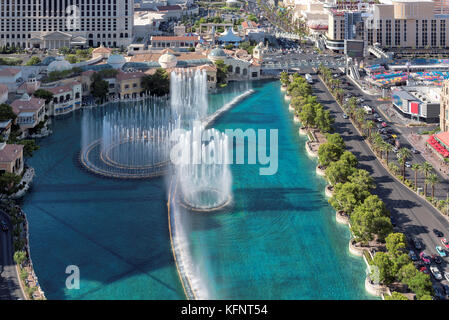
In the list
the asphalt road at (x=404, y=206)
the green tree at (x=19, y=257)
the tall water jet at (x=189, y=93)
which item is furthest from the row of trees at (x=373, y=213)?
the tall water jet at (x=189, y=93)

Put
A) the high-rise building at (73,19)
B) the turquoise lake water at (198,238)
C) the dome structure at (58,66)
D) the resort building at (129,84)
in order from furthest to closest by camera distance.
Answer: the high-rise building at (73,19), the dome structure at (58,66), the resort building at (129,84), the turquoise lake water at (198,238)

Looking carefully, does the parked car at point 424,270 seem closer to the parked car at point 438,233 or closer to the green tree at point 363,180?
the parked car at point 438,233

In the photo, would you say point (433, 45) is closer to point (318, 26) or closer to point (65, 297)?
point (318, 26)

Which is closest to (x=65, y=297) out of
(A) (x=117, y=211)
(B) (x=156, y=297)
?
(B) (x=156, y=297)

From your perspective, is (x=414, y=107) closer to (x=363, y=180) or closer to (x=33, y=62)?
(x=363, y=180)

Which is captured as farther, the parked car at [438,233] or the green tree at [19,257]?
the parked car at [438,233]

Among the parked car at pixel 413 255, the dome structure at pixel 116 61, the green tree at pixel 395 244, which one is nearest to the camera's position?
the green tree at pixel 395 244

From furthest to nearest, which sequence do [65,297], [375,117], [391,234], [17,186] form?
[375,117] < [17,186] < [391,234] < [65,297]
